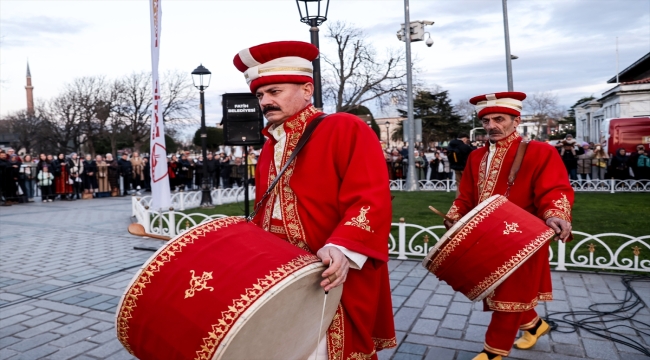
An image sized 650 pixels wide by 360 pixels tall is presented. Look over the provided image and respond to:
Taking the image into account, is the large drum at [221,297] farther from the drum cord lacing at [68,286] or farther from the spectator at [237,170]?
the spectator at [237,170]

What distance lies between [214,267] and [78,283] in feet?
17.4

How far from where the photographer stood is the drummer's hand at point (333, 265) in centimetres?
190

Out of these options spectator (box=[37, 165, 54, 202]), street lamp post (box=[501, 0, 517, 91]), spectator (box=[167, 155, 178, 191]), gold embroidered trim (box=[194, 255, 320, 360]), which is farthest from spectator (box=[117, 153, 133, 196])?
gold embroidered trim (box=[194, 255, 320, 360])

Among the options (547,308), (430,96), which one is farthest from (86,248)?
(430,96)

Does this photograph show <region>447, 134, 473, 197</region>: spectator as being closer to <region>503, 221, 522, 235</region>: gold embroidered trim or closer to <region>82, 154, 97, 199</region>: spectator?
<region>503, 221, 522, 235</region>: gold embroidered trim

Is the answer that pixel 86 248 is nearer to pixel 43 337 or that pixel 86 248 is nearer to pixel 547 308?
pixel 43 337

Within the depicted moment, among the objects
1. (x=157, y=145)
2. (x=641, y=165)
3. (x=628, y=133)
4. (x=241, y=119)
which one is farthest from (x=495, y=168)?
(x=628, y=133)

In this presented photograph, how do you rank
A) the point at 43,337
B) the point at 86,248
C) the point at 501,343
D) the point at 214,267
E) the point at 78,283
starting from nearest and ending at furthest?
the point at 214,267 → the point at 501,343 → the point at 43,337 → the point at 78,283 → the point at 86,248

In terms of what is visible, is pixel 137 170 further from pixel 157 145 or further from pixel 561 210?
pixel 561 210

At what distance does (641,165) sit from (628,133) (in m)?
6.58

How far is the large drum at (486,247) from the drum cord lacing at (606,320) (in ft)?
5.65

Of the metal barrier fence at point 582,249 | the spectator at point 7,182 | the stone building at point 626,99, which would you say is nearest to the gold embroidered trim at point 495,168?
the metal barrier fence at point 582,249

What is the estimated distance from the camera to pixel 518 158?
146 inches

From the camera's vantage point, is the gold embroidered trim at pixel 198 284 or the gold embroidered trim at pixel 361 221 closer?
the gold embroidered trim at pixel 198 284
